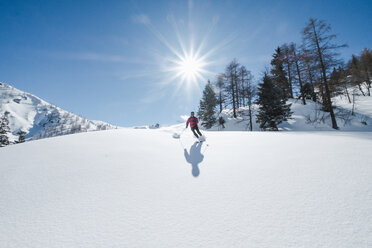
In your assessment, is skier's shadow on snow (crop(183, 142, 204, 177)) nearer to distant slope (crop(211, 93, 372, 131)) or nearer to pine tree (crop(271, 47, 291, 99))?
distant slope (crop(211, 93, 372, 131))

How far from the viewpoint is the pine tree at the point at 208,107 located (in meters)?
21.5

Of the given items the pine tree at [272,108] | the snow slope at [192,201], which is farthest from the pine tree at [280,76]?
the snow slope at [192,201]


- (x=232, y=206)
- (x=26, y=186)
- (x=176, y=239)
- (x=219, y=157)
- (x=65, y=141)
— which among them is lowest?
(x=176, y=239)

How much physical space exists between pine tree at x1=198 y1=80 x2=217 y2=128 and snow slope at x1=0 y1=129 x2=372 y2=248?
59.5ft

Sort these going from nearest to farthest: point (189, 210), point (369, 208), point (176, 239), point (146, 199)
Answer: point (176, 239) < point (369, 208) < point (189, 210) < point (146, 199)

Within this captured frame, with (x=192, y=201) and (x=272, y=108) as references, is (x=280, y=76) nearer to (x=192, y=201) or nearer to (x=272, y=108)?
(x=272, y=108)

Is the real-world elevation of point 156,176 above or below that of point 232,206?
above

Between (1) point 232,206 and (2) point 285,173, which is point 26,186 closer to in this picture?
(1) point 232,206

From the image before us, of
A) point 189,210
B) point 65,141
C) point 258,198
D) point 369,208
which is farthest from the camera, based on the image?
point 65,141

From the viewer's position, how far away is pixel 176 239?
1.41m

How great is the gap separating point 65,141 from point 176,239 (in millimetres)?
5028

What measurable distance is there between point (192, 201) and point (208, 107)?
66.6ft

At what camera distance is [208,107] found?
21656mm

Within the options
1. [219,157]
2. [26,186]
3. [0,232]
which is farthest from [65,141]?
[219,157]
